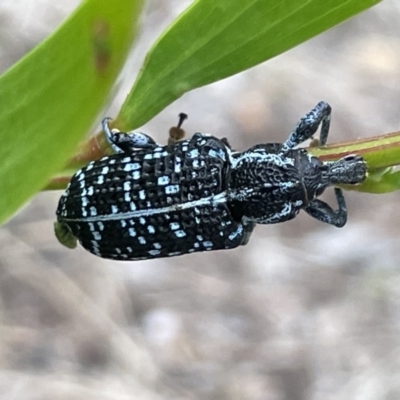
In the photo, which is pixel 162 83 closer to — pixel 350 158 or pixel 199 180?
pixel 350 158

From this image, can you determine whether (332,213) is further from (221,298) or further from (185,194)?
(221,298)

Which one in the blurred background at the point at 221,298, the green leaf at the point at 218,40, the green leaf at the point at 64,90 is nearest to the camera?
the green leaf at the point at 64,90

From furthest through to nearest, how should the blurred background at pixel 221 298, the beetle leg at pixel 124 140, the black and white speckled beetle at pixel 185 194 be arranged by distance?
the blurred background at pixel 221 298 → the black and white speckled beetle at pixel 185 194 → the beetle leg at pixel 124 140

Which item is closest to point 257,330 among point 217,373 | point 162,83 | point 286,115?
point 217,373

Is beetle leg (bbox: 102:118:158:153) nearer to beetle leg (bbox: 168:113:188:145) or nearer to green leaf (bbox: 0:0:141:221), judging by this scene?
beetle leg (bbox: 168:113:188:145)

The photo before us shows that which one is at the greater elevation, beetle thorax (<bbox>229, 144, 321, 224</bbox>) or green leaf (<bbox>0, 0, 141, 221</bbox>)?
beetle thorax (<bbox>229, 144, 321, 224</bbox>)

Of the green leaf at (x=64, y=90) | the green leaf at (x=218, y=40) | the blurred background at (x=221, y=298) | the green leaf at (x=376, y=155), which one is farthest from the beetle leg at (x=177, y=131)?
the blurred background at (x=221, y=298)

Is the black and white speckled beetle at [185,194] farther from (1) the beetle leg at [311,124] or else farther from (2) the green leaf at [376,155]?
(2) the green leaf at [376,155]

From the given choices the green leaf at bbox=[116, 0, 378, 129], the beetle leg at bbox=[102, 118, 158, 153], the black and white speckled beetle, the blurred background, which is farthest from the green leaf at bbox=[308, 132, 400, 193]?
the blurred background
